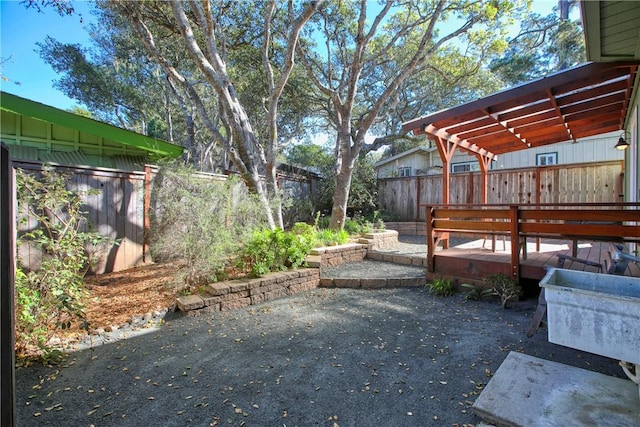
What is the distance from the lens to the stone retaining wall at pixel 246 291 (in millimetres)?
3930

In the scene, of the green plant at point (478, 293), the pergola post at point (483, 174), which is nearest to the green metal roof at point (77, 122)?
the green plant at point (478, 293)

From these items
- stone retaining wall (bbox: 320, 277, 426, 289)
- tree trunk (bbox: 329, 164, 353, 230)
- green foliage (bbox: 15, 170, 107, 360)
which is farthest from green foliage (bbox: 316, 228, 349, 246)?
green foliage (bbox: 15, 170, 107, 360)

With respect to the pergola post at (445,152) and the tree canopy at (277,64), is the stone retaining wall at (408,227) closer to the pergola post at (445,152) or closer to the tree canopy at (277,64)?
the tree canopy at (277,64)

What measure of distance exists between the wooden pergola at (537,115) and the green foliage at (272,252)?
114 inches

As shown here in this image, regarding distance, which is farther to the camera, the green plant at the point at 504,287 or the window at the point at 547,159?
the window at the point at 547,159

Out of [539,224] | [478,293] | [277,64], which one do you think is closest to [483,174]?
[539,224]

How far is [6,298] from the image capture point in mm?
1275

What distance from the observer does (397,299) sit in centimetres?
452

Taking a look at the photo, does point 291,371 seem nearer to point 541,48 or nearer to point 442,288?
point 442,288

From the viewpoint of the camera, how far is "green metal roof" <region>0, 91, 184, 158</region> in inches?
247

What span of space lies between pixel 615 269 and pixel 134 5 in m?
8.67

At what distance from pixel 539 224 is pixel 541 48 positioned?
45.5 feet

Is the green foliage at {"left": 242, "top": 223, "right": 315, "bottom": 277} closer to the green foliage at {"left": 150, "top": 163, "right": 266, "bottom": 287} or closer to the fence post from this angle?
the green foliage at {"left": 150, "top": 163, "right": 266, "bottom": 287}

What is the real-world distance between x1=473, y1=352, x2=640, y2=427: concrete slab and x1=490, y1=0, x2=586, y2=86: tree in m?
14.9
